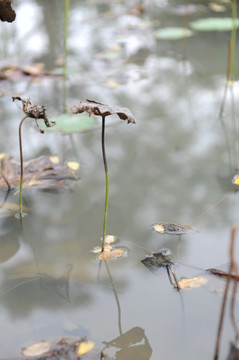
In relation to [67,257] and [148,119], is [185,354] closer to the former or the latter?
[67,257]

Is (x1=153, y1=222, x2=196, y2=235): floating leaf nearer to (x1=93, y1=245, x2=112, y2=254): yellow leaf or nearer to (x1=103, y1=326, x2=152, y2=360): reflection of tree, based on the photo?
(x1=93, y1=245, x2=112, y2=254): yellow leaf

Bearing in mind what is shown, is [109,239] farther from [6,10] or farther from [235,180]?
[6,10]

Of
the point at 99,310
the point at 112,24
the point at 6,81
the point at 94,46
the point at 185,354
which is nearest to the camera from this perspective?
the point at 185,354

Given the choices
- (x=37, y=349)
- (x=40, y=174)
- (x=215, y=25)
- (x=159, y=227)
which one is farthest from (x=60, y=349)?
(x=215, y=25)

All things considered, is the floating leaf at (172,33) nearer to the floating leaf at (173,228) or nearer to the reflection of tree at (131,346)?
the floating leaf at (173,228)

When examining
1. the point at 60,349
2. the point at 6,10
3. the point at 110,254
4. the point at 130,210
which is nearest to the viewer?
the point at 60,349

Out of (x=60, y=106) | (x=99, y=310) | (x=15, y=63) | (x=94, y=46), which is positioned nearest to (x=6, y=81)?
(x=15, y=63)

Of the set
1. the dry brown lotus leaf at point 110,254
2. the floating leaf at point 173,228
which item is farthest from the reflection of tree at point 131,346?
the floating leaf at point 173,228
